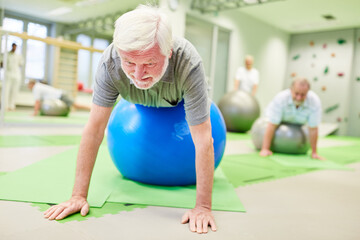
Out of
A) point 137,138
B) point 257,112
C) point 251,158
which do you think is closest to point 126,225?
point 137,138

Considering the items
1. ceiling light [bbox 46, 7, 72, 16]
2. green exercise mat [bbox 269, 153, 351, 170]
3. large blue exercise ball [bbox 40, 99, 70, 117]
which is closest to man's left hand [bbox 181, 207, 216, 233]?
green exercise mat [bbox 269, 153, 351, 170]

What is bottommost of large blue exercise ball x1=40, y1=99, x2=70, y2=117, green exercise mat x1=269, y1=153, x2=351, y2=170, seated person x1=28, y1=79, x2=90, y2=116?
green exercise mat x1=269, y1=153, x2=351, y2=170

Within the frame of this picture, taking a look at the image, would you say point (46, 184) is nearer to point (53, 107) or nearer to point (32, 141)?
point (32, 141)

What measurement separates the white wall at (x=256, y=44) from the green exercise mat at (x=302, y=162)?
422 cm

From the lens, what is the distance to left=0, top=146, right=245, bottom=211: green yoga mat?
168 cm

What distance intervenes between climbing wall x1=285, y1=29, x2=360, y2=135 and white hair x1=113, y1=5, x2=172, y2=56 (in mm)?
9832

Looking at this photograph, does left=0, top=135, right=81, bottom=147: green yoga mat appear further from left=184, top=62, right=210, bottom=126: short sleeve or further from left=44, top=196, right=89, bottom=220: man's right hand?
left=184, top=62, right=210, bottom=126: short sleeve

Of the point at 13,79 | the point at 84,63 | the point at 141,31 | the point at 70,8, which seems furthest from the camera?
the point at 84,63

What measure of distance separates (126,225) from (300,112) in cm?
280

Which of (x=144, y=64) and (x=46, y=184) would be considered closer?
(x=144, y=64)

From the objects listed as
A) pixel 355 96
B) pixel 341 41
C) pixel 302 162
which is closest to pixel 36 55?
pixel 302 162

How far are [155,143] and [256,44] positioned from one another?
327 inches

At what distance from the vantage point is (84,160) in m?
1.50

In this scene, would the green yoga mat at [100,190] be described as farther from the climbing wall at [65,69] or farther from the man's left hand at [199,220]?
the climbing wall at [65,69]
